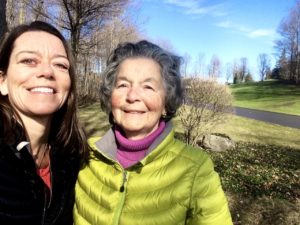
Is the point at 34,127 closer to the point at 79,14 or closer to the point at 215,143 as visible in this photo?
the point at 215,143

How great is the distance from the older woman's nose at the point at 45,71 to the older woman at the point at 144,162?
38 cm

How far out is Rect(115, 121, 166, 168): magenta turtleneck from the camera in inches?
94.0

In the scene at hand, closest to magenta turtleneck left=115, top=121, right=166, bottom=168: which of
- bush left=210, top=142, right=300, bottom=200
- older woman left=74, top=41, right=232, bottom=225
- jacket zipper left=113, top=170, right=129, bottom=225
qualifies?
older woman left=74, top=41, right=232, bottom=225

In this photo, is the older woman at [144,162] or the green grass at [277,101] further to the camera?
the green grass at [277,101]

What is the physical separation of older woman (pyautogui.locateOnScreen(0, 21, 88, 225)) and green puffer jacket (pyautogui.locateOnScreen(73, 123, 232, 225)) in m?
0.23

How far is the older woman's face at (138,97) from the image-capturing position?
2.37m

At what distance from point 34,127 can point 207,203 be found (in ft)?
3.81

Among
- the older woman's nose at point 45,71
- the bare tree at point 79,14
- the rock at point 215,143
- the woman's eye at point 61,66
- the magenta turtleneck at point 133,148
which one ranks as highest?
the bare tree at point 79,14

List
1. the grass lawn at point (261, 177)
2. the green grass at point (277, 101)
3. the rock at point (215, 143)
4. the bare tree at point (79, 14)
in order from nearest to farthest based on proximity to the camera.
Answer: the grass lawn at point (261, 177), the rock at point (215, 143), the bare tree at point (79, 14), the green grass at point (277, 101)

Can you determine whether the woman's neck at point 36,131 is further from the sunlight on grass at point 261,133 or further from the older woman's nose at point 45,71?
the sunlight on grass at point 261,133

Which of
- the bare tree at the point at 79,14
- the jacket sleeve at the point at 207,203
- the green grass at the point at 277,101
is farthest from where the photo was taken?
the green grass at the point at 277,101

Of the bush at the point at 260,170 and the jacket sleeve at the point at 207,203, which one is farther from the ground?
the jacket sleeve at the point at 207,203

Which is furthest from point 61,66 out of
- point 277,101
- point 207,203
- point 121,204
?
point 277,101

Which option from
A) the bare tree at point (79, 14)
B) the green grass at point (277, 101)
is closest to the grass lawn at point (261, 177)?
the bare tree at point (79, 14)
